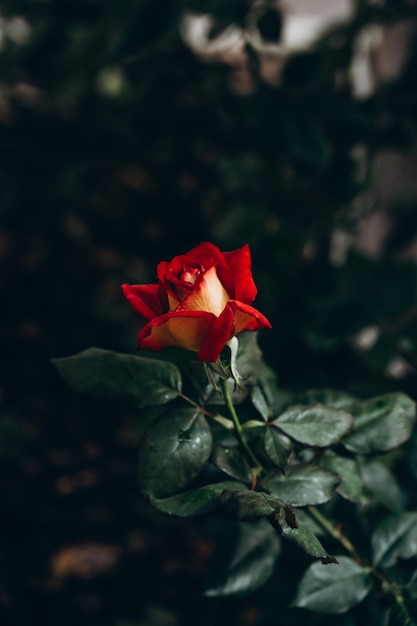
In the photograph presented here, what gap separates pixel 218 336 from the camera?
46cm

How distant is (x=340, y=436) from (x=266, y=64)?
2.15 meters

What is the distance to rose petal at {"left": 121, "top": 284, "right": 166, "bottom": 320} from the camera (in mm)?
518

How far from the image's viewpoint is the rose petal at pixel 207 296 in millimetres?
479

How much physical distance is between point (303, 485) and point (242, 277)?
20cm

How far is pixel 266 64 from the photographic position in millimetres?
2408

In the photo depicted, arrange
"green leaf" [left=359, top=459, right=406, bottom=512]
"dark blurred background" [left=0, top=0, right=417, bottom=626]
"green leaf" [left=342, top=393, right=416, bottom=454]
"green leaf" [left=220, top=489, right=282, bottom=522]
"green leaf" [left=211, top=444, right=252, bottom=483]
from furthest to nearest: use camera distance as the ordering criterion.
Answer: "dark blurred background" [left=0, top=0, right=417, bottom=626]
"green leaf" [left=359, top=459, right=406, bottom=512]
"green leaf" [left=342, top=393, right=416, bottom=454]
"green leaf" [left=211, top=444, right=252, bottom=483]
"green leaf" [left=220, top=489, right=282, bottom=522]

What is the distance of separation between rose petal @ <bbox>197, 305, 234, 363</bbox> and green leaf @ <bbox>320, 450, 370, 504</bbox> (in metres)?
0.24

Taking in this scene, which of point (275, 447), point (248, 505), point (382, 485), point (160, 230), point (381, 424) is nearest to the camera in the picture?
point (248, 505)

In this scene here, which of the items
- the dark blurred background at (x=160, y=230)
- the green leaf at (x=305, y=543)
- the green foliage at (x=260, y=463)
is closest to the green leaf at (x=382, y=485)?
the green foliage at (x=260, y=463)

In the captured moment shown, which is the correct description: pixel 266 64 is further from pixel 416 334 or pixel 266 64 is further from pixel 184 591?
pixel 184 591

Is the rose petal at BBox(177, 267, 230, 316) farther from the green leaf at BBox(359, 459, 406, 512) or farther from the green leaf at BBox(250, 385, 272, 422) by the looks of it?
the green leaf at BBox(359, 459, 406, 512)

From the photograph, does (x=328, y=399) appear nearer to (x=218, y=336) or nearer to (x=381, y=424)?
(x=381, y=424)

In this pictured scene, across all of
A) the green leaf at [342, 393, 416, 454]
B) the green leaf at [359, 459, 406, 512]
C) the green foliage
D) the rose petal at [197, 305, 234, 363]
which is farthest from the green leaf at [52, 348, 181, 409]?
the green leaf at [359, 459, 406, 512]

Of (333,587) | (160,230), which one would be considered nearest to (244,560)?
(333,587)
